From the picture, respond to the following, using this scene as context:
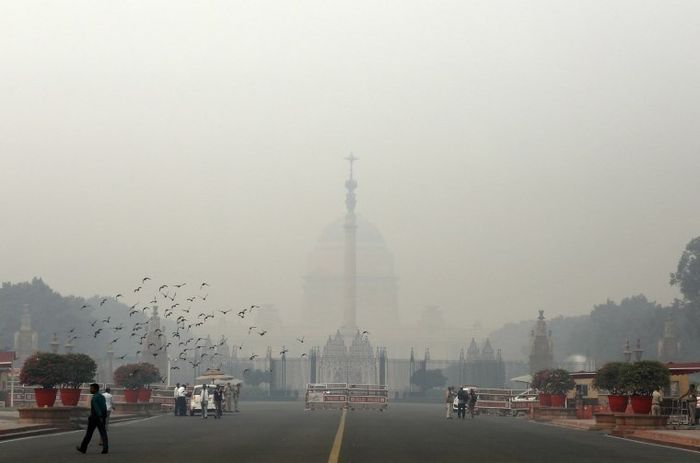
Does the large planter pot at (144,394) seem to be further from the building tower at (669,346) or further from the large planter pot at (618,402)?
the building tower at (669,346)

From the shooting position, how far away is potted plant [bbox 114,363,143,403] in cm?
7269

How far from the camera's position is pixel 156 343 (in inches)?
4419

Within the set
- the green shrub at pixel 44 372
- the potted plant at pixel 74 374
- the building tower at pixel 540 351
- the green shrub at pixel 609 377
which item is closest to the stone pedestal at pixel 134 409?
the potted plant at pixel 74 374

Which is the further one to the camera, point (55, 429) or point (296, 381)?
point (296, 381)

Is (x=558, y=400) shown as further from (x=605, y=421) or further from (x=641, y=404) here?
(x=641, y=404)

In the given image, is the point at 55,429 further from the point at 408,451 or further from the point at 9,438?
the point at 408,451

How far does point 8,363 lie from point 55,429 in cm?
3324

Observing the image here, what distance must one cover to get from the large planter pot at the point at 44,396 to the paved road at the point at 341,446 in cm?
256

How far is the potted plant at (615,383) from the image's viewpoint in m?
50.8

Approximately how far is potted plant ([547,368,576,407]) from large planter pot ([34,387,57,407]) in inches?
1226

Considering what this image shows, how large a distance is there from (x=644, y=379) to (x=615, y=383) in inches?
238

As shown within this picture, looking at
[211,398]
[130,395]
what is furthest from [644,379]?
[130,395]

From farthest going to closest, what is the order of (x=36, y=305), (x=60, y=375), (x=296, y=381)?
(x=36, y=305), (x=296, y=381), (x=60, y=375)

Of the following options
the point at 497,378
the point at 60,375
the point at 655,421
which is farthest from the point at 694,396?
the point at 497,378
